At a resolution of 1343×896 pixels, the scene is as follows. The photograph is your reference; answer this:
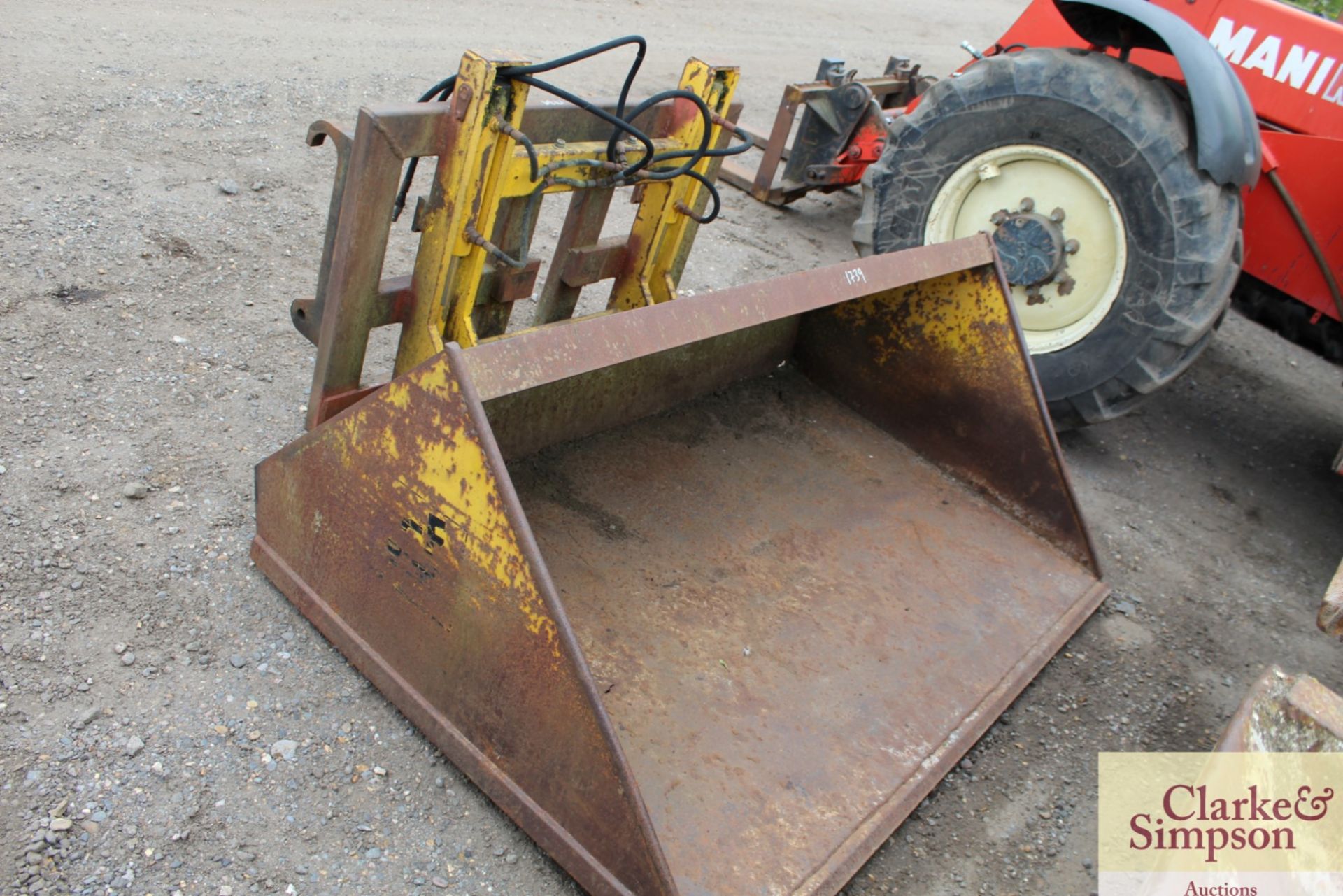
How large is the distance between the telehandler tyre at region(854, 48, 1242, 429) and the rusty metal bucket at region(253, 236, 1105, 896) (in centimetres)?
68

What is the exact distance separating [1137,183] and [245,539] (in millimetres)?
2656

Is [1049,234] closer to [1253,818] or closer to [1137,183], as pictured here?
[1137,183]

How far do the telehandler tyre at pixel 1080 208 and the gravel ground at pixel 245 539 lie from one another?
1.70 ft

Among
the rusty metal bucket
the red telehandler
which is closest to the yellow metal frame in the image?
the rusty metal bucket

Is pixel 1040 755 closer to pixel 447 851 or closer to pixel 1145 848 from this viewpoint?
pixel 1145 848

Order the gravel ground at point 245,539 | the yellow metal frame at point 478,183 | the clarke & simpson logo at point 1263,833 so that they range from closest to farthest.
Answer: the clarke & simpson logo at point 1263,833
the gravel ground at point 245,539
the yellow metal frame at point 478,183

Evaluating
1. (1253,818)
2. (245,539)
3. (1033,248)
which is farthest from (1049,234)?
(245,539)

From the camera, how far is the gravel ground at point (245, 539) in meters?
1.89

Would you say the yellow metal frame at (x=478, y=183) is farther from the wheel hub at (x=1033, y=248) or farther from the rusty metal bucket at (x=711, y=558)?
the wheel hub at (x=1033, y=248)

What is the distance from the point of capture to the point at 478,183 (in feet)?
7.73

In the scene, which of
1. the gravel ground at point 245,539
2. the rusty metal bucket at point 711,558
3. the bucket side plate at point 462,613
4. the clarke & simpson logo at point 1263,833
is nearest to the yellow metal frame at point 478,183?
the rusty metal bucket at point 711,558

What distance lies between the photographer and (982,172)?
3.58m

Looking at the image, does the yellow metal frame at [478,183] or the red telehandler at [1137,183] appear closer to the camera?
the yellow metal frame at [478,183]

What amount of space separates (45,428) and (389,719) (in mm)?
1183
